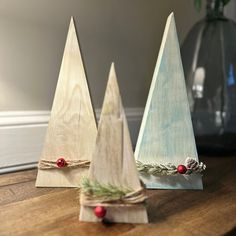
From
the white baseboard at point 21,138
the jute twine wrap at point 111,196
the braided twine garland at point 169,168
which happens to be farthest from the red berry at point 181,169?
the white baseboard at point 21,138

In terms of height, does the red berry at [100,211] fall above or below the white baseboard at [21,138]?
below

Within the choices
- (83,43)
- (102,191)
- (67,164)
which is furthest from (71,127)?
(83,43)

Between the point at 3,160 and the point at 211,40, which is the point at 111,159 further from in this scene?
the point at 211,40

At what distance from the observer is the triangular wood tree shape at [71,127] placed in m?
0.53

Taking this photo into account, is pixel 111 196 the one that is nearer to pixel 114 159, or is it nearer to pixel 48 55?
pixel 114 159

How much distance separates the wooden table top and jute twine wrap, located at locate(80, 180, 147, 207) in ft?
0.11

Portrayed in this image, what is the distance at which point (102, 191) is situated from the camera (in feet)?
1.27

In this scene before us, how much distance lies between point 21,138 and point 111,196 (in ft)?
1.16

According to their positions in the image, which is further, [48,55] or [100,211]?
[48,55]

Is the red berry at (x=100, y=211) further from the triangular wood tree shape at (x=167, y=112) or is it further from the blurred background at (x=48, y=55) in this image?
the blurred background at (x=48, y=55)

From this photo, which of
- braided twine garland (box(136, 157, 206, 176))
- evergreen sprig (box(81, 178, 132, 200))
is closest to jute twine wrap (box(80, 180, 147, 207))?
evergreen sprig (box(81, 178, 132, 200))

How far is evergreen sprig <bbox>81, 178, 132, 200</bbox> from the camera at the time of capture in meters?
0.39

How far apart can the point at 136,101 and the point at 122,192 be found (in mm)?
550

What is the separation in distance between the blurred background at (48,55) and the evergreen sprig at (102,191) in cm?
32
